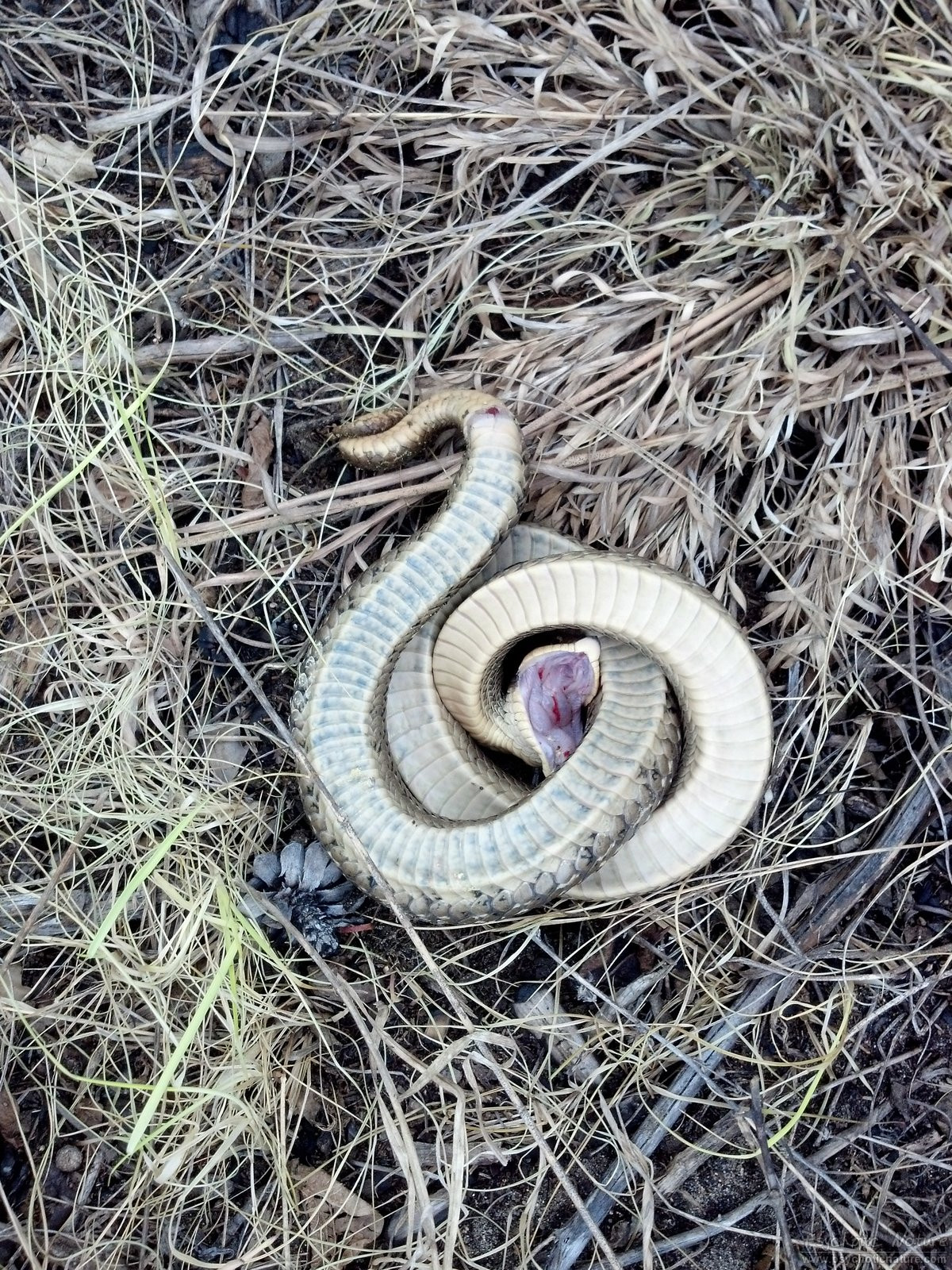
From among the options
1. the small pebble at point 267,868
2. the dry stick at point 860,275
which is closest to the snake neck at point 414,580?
the small pebble at point 267,868

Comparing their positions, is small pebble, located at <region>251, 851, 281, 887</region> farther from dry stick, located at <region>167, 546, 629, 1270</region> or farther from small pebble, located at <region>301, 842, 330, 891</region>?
dry stick, located at <region>167, 546, 629, 1270</region>

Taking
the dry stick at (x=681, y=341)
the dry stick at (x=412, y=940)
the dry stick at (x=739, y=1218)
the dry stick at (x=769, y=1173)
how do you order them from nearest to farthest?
the dry stick at (x=412, y=940) < the dry stick at (x=769, y=1173) < the dry stick at (x=739, y=1218) < the dry stick at (x=681, y=341)

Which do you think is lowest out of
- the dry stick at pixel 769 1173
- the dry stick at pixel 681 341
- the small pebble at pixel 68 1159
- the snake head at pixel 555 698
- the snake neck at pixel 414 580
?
the dry stick at pixel 769 1173

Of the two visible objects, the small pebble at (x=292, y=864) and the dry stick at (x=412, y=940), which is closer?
the dry stick at (x=412, y=940)

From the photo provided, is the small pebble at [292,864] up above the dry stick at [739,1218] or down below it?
above

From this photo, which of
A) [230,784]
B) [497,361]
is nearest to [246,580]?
[230,784]

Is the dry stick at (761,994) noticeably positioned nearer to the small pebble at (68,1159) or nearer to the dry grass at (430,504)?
the dry grass at (430,504)

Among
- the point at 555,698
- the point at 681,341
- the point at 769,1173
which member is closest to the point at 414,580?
the point at 555,698
